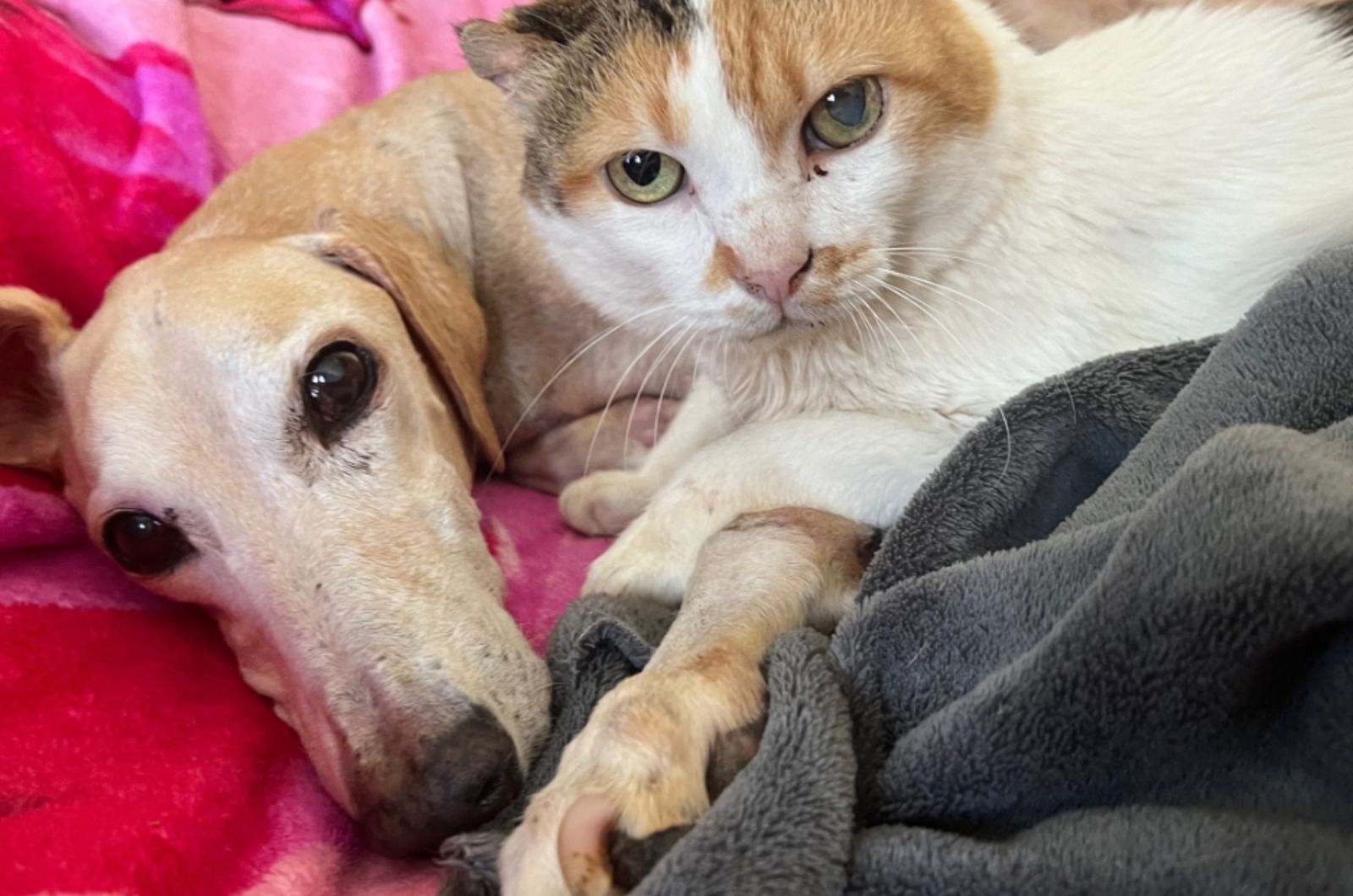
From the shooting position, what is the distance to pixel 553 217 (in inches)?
50.7

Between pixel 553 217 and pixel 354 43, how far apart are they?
1.28 meters

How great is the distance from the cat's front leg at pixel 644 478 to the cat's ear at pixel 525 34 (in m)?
0.49

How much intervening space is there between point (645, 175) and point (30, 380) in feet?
2.93

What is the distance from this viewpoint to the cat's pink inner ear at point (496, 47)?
123 cm

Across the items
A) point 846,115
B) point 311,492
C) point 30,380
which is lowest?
point 30,380

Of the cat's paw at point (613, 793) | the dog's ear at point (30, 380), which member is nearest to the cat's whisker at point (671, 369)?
the cat's paw at point (613, 793)

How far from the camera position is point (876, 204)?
42.0 inches

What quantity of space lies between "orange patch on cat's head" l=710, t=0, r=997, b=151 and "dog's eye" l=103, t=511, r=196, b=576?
2.58 ft

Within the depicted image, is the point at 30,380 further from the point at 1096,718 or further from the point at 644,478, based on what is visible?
the point at 1096,718

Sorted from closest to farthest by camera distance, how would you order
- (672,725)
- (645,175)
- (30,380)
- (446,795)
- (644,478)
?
(672,725)
(446,795)
(645,175)
(30,380)
(644,478)

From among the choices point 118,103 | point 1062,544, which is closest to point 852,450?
point 1062,544

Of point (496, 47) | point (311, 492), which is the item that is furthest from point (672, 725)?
point (496, 47)

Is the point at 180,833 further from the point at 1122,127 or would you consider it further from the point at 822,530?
the point at 1122,127

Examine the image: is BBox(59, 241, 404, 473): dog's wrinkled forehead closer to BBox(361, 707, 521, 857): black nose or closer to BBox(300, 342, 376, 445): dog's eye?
BBox(300, 342, 376, 445): dog's eye
